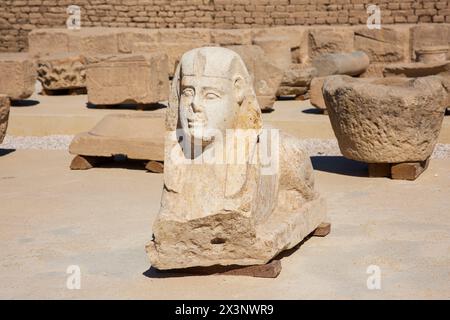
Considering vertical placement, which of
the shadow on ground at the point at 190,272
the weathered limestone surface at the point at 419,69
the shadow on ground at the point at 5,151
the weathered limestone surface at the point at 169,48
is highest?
the weathered limestone surface at the point at 419,69

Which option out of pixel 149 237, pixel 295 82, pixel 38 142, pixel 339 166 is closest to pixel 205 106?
pixel 149 237

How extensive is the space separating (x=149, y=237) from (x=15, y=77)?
7.63m

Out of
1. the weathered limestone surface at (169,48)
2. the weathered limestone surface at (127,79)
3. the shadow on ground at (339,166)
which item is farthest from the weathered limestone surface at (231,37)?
the shadow on ground at (339,166)

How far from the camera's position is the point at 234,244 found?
5812 millimetres

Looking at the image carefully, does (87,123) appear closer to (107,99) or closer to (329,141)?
(107,99)

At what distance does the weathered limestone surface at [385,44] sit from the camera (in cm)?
1777

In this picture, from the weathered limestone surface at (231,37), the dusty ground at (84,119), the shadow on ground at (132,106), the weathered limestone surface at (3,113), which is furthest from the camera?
the weathered limestone surface at (231,37)

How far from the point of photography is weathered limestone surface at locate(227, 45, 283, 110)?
43.7 ft

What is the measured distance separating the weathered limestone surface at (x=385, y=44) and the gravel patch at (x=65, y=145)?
6494 mm

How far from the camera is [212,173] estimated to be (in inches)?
230

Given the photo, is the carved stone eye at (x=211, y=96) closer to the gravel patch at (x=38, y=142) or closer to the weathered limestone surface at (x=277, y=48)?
the gravel patch at (x=38, y=142)

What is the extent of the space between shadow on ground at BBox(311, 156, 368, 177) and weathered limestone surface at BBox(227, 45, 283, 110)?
2.89 meters

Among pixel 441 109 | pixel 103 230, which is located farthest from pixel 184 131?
pixel 441 109

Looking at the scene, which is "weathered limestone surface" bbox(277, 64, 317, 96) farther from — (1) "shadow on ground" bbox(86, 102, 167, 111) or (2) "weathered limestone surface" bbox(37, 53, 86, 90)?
(2) "weathered limestone surface" bbox(37, 53, 86, 90)
